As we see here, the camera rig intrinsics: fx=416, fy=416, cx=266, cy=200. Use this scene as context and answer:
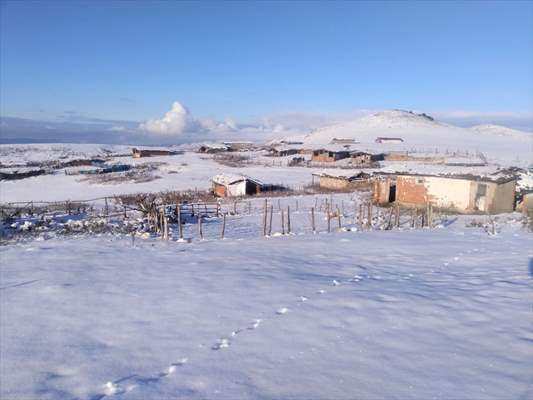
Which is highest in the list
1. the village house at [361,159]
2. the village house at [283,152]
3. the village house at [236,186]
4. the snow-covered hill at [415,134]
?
the snow-covered hill at [415,134]

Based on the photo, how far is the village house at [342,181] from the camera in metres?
35.4

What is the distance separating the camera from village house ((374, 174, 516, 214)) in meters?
22.5

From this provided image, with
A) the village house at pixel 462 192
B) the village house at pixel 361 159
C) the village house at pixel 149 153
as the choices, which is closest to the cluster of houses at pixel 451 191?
the village house at pixel 462 192

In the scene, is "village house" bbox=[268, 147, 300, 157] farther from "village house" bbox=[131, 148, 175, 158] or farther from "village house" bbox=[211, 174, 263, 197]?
"village house" bbox=[211, 174, 263, 197]

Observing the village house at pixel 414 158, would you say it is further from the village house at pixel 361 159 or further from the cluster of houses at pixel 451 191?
the cluster of houses at pixel 451 191

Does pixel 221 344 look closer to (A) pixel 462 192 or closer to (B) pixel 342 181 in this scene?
(A) pixel 462 192

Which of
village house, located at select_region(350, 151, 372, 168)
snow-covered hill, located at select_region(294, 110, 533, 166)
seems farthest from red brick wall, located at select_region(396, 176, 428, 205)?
snow-covered hill, located at select_region(294, 110, 533, 166)

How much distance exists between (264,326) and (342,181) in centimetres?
3028

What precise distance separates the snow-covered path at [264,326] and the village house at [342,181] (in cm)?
2426

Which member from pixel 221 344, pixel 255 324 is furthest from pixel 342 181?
pixel 221 344

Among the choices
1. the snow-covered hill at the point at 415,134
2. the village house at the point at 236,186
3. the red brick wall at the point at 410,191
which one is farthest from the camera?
the snow-covered hill at the point at 415,134

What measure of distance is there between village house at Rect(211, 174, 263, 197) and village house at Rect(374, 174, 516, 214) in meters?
12.3

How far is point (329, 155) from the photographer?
6141 cm

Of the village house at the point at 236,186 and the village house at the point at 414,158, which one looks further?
the village house at the point at 414,158
